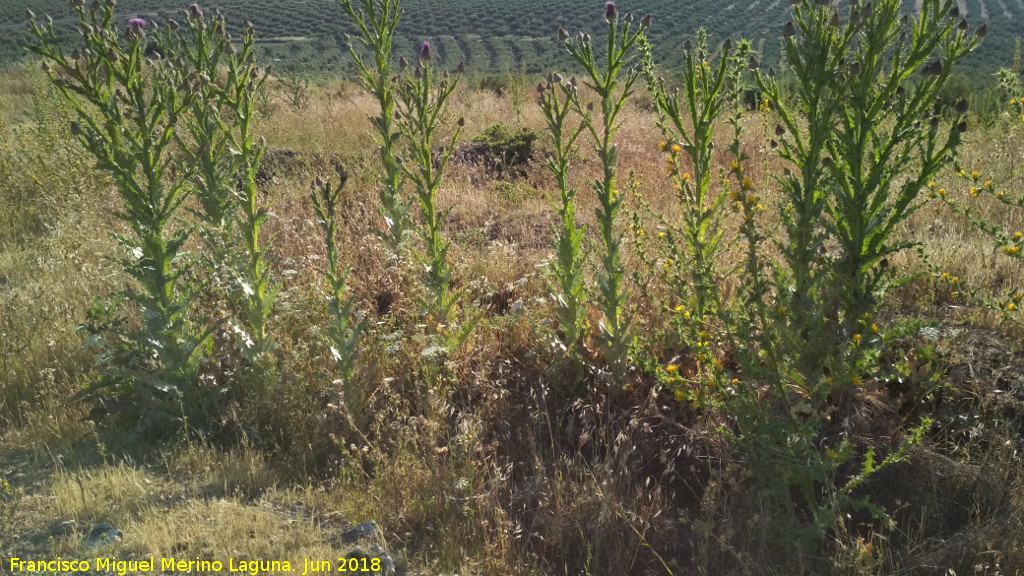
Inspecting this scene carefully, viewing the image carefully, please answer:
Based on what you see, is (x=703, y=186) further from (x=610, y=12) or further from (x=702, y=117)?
(x=610, y=12)

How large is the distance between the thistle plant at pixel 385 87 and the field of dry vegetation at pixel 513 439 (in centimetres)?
37

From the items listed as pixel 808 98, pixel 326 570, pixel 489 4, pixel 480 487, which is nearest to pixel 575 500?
pixel 480 487

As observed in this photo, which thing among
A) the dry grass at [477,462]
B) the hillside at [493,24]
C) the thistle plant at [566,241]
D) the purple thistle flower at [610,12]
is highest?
the hillside at [493,24]

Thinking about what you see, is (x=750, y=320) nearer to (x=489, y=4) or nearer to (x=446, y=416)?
(x=446, y=416)

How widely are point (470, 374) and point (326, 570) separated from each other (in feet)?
4.63

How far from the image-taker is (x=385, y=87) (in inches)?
168

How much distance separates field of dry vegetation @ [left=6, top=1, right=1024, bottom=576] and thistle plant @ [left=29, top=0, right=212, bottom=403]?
19 cm

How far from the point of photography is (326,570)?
2553 mm

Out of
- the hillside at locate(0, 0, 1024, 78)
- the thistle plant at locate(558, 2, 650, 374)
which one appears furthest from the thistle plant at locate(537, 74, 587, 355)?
the hillside at locate(0, 0, 1024, 78)

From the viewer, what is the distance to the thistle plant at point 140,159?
314 cm

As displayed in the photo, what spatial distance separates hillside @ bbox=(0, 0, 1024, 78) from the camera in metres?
25.4

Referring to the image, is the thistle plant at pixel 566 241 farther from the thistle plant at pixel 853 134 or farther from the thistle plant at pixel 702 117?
the thistle plant at pixel 853 134

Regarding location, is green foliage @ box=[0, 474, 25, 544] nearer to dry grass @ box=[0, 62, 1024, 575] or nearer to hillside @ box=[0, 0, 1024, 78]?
dry grass @ box=[0, 62, 1024, 575]

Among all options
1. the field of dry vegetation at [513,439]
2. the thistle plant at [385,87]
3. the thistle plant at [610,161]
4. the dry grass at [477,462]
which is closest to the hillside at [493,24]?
the thistle plant at [385,87]
